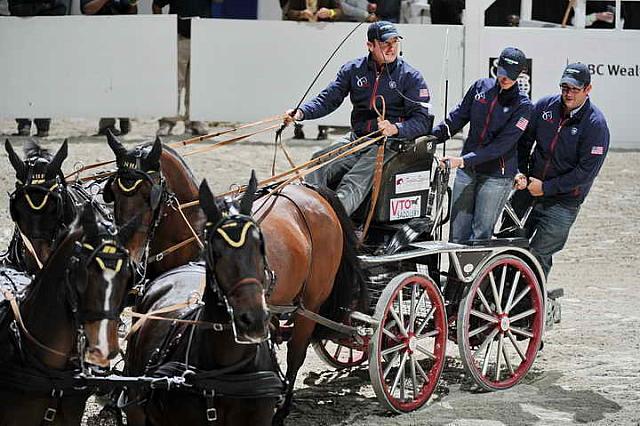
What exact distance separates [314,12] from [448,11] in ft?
5.21

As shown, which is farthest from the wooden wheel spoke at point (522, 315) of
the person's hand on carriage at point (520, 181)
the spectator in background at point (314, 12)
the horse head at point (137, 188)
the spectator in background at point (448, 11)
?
the spectator in background at point (448, 11)

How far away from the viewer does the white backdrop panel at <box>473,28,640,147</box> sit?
15.2 m

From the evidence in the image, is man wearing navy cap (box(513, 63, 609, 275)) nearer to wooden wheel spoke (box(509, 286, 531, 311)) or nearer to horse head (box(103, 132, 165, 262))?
wooden wheel spoke (box(509, 286, 531, 311))

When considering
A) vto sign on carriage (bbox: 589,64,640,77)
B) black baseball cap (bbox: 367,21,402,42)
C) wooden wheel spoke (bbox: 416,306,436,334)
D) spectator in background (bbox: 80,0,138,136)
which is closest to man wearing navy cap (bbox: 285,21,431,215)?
black baseball cap (bbox: 367,21,402,42)

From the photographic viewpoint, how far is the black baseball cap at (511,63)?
8.06 metres

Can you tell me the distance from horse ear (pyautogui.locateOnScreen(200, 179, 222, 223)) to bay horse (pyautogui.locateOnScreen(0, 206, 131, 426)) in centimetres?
42

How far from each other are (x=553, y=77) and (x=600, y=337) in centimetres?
640

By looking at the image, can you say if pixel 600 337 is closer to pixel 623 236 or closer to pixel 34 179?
pixel 623 236

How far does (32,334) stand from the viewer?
542 centimetres

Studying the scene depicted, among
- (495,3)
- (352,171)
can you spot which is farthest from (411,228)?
(495,3)

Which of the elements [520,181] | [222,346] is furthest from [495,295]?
[222,346]

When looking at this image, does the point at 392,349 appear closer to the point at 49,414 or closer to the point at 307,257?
the point at 307,257

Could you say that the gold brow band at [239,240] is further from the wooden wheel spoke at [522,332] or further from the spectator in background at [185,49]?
the spectator in background at [185,49]

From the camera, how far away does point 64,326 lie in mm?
5340
